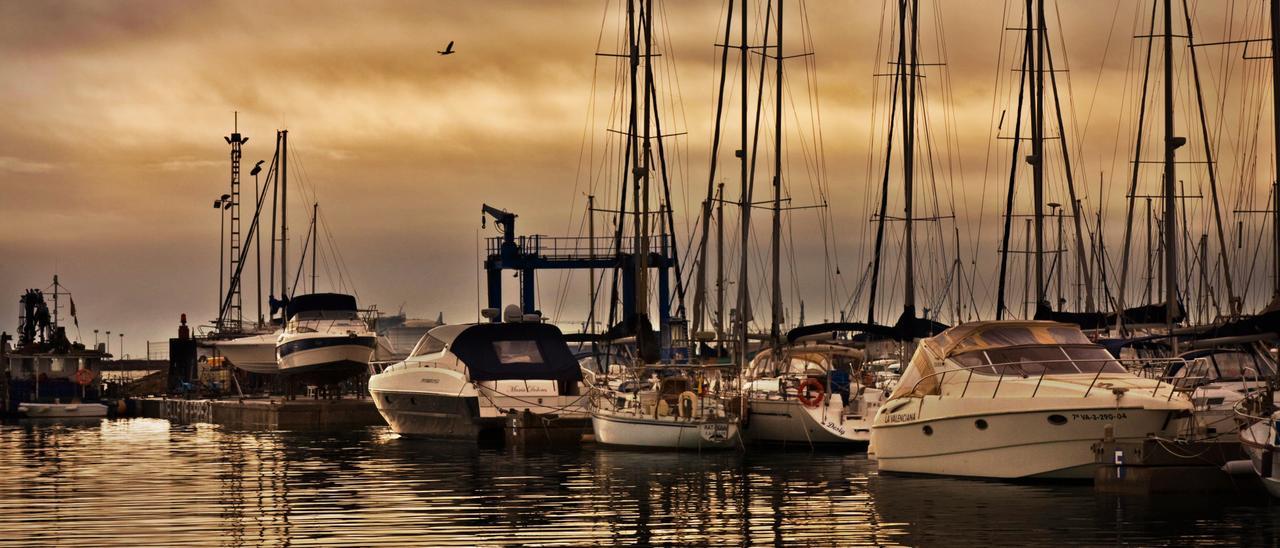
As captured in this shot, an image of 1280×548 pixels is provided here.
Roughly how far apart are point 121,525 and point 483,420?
19298mm

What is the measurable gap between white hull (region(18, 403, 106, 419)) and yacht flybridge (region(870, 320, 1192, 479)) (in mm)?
53710

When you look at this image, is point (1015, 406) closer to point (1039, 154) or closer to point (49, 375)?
point (1039, 154)

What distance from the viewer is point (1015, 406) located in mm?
27922

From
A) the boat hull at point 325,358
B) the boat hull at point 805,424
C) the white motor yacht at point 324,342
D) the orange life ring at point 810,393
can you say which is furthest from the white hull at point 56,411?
the orange life ring at point 810,393

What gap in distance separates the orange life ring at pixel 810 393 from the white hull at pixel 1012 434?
324 inches

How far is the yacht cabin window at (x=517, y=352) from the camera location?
44406 mm

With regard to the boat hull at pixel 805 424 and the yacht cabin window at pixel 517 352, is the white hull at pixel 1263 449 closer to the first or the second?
the boat hull at pixel 805 424

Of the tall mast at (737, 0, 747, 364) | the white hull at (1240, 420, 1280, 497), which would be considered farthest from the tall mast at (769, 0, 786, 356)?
the white hull at (1240, 420, 1280, 497)

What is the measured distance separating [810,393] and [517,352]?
924 centimetres

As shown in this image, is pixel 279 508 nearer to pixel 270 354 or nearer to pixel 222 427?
pixel 222 427

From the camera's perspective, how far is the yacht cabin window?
146 feet

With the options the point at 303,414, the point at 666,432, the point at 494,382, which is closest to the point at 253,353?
the point at 303,414

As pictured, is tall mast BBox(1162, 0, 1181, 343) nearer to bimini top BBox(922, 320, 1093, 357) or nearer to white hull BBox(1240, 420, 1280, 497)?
bimini top BBox(922, 320, 1093, 357)

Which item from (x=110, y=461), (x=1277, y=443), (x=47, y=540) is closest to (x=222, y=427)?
(x=110, y=461)
